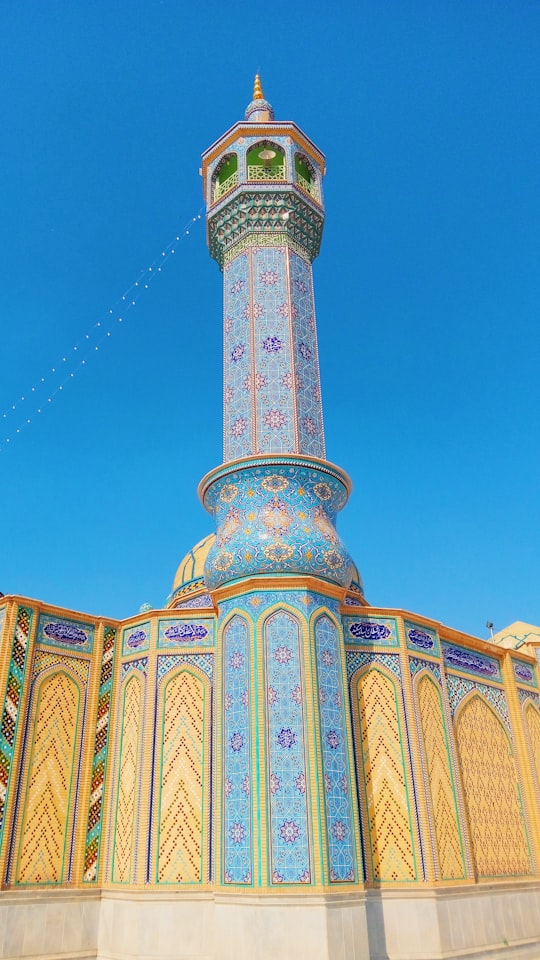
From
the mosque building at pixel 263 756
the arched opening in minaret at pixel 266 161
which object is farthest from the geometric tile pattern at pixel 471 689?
the arched opening in minaret at pixel 266 161

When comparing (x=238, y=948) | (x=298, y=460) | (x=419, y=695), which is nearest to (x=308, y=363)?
(x=298, y=460)

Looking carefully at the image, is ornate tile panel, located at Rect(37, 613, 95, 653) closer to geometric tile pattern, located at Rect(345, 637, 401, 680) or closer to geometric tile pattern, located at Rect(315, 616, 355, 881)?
geometric tile pattern, located at Rect(315, 616, 355, 881)

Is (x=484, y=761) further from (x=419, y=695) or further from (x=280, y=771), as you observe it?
(x=280, y=771)

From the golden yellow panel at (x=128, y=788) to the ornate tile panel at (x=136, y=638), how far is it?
386 millimetres

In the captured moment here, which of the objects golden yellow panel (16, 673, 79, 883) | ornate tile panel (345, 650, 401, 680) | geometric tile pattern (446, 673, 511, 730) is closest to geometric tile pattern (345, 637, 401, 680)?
ornate tile panel (345, 650, 401, 680)

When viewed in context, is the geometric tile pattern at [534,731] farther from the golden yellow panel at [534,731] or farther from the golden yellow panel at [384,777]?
the golden yellow panel at [384,777]

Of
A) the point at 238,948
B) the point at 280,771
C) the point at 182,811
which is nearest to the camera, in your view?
the point at 238,948

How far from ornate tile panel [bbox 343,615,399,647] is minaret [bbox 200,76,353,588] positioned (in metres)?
0.71

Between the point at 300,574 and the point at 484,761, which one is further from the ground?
the point at 300,574

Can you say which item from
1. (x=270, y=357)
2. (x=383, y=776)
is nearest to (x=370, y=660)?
(x=383, y=776)

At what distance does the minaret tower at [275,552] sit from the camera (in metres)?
7.80

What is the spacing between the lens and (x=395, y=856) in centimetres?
879

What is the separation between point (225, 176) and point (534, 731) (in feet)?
34.4

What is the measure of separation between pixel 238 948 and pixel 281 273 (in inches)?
335
